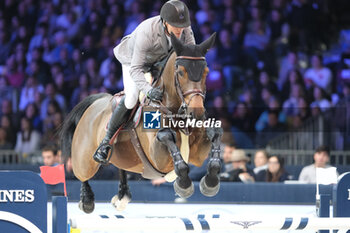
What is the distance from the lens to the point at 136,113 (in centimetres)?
555

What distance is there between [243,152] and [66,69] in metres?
3.81

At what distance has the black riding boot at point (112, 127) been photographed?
5586 millimetres

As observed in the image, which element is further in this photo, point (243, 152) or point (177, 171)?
point (243, 152)

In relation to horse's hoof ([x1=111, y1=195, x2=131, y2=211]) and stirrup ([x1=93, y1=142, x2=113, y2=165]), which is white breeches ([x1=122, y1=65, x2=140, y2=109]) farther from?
horse's hoof ([x1=111, y1=195, x2=131, y2=211])

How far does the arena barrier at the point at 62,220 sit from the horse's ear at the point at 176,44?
120 centimetres

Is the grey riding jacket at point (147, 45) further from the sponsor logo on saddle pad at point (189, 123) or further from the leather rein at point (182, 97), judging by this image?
the sponsor logo on saddle pad at point (189, 123)

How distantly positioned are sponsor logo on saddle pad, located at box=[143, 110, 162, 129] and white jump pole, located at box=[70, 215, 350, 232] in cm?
97

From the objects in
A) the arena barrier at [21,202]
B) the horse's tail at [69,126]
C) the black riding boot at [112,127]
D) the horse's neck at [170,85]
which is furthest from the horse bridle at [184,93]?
the horse's tail at [69,126]

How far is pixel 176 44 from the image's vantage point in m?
4.89

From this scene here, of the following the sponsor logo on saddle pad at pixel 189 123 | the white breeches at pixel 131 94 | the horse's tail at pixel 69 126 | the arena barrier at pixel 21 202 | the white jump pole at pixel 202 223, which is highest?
the horse's tail at pixel 69 126

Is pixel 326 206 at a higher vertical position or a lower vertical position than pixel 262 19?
lower

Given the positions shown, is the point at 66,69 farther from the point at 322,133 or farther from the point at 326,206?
the point at 326,206

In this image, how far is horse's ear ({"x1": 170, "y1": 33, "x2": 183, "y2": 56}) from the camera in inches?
192

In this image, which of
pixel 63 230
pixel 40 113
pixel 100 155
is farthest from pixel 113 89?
pixel 63 230
